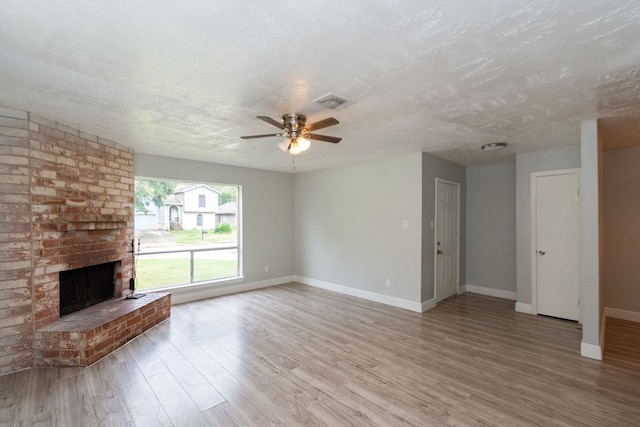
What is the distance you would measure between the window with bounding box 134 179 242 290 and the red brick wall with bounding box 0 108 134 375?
3.30 feet

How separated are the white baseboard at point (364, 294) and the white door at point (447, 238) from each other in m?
0.60

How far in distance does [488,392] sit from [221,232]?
15.7 ft

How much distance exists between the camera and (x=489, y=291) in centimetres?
546

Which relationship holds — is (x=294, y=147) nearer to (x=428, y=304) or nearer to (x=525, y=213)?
(x=428, y=304)

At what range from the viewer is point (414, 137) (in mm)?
3719

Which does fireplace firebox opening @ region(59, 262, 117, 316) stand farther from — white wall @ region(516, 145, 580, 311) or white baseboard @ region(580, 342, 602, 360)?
white wall @ region(516, 145, 580, 311)

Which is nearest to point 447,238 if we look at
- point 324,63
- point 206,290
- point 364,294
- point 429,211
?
point 429,211

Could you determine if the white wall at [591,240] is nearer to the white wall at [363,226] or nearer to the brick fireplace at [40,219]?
the white wall at [363,226]

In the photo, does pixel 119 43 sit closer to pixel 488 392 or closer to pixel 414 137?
pixel 414 137

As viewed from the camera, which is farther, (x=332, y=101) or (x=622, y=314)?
(x=622, y=314)

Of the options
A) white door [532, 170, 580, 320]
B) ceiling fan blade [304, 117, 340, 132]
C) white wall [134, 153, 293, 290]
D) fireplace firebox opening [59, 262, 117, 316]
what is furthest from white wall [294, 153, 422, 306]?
fireplace firebox opening [59, 262, 117, 316]

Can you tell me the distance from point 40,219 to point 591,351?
5757mm

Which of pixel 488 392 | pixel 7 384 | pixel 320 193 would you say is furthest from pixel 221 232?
pixel 488 392

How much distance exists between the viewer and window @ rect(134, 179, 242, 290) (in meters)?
4.79
